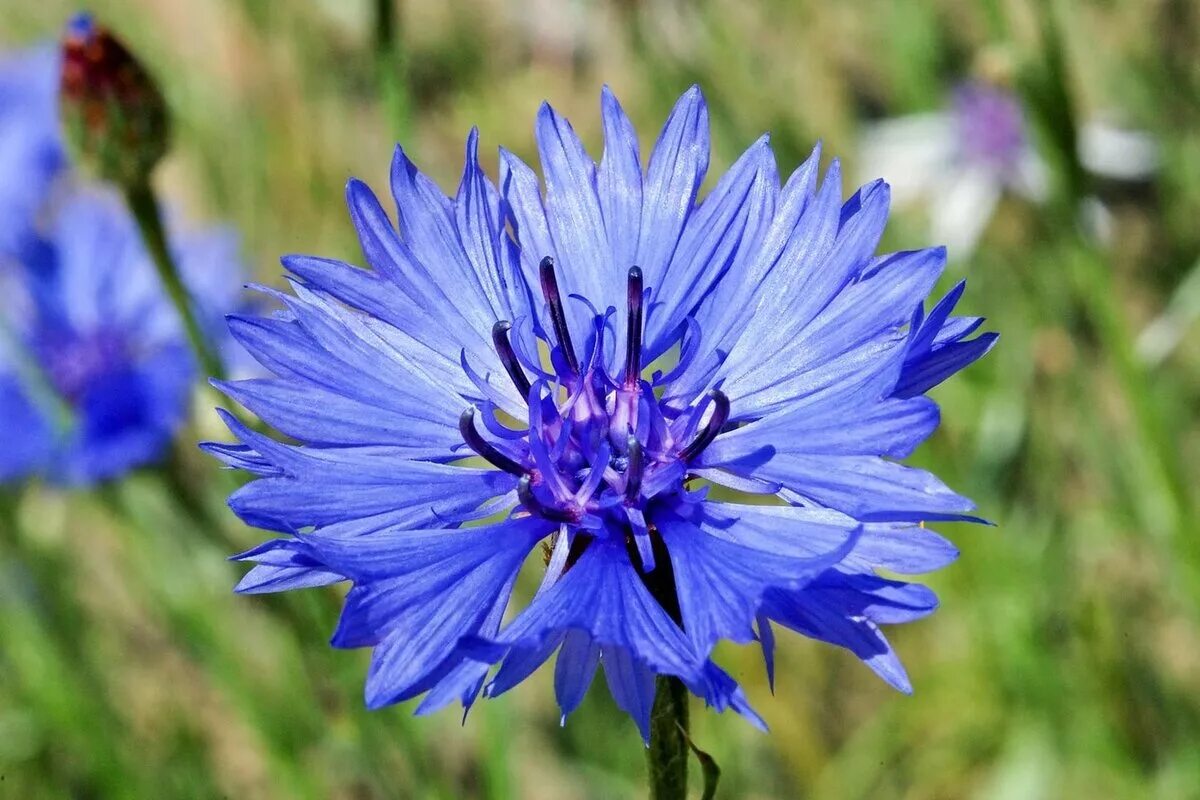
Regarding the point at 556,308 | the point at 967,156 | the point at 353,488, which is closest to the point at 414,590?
the point at 353,488

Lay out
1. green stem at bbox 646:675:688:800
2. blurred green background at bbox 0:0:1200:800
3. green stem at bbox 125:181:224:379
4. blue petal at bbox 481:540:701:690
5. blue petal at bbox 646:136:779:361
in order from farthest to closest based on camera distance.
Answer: blurred green background at bbox 0:0:1200:800, green stem at bbox 125:181:224:379, blue petal at bbox 646:136:779:361, green stem at bbox 646:675:688:800, blue petal at bbox 481:540:701:690

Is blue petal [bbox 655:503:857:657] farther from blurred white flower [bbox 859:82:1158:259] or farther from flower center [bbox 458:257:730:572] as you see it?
blurred white flower [bbox 859:82:1158:259]

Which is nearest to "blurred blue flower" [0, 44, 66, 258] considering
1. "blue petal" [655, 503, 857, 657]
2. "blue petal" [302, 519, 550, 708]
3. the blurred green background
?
the blurred green background

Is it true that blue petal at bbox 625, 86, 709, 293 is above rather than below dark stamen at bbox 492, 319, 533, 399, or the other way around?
above

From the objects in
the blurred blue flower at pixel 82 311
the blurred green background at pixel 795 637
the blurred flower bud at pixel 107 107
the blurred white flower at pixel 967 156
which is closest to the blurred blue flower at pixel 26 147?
the blurred blue flower at pixel 82 311

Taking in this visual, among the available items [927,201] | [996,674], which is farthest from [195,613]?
[927,201]

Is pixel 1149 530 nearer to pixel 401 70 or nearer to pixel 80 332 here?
pixel 401 70

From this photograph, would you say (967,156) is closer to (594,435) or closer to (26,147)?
(594,435)
